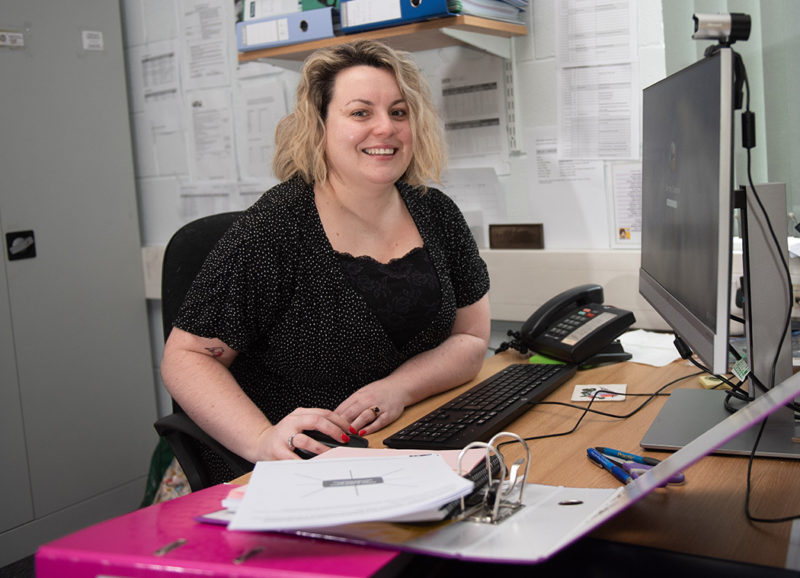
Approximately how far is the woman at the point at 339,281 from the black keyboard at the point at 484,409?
10 centimetres

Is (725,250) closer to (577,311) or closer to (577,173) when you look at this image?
(577,311)

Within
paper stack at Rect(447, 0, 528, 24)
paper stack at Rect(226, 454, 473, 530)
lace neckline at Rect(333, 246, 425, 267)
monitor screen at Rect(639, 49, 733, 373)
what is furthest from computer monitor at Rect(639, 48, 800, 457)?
paper stack at Rect(447, 0, 528, 24)

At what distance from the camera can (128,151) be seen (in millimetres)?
2758

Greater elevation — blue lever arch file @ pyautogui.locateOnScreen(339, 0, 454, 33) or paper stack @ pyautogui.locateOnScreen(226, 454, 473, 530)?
blue lever arch file @ pyautogui.locateOnScreen(339, 0, 454, 33)

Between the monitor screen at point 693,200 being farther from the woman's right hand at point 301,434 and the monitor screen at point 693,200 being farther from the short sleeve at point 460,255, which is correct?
the woman's right hand at point 301,434

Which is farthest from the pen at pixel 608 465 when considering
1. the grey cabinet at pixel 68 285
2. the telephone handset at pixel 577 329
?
the grey cabinet at pixel 68 285

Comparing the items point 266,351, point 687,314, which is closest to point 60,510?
point 266,351

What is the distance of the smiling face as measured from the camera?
5.07ft

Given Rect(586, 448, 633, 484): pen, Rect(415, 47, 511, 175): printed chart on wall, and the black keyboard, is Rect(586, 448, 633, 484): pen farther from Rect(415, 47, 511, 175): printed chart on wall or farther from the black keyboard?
Rect(415, 47, 511, 175): printed chart on wall

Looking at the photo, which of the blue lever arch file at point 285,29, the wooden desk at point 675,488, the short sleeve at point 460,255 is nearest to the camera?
the wooden desk at point 675,488

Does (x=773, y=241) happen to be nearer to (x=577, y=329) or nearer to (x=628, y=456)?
(x=628, y=456)

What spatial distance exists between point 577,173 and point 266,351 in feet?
3.15

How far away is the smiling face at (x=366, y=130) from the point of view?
5.07 feet

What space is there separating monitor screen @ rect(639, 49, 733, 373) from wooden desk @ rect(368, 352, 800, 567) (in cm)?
15
